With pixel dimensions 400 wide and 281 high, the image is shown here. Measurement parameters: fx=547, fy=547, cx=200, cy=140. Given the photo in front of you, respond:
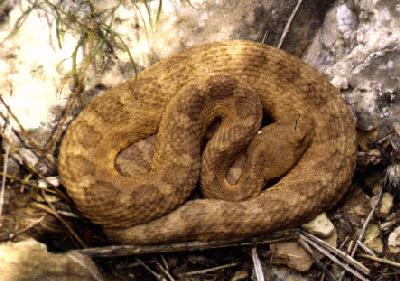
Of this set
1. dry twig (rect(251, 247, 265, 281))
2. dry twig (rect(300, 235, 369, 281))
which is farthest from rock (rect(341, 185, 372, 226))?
dry twig (rect(251, 247, 265, 281))

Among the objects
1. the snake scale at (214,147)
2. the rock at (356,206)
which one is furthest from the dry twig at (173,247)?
the rock at (356,206)

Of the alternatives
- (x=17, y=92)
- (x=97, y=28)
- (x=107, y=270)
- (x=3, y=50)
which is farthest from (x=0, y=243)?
(x=97, y=28)

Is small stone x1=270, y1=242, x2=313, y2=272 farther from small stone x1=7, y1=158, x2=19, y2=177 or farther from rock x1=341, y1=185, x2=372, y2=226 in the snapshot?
small stone x1=7, y1=158, x2=19, y2=177

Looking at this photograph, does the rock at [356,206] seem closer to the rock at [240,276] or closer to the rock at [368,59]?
the rock at [368,59]

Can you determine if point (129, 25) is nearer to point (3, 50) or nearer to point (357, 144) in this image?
point (3, 50)

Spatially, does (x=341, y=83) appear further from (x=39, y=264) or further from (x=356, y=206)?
(x=39, y=264)

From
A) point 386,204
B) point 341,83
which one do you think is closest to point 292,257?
point 386,204
